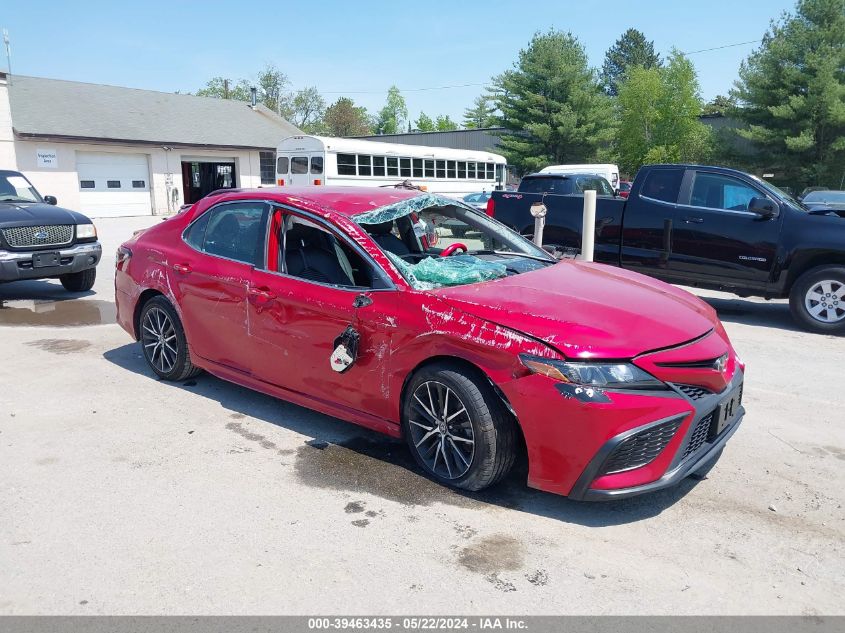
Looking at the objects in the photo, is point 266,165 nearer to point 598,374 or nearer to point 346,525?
point 346,525

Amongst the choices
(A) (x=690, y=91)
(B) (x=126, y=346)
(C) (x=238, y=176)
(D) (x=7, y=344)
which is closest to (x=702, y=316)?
(B) (x=126, y=346)

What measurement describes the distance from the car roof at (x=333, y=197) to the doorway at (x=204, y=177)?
98.6 ft

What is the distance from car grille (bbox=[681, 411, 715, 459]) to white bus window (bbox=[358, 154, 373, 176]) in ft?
72.6

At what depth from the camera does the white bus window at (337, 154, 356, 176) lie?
931 inches

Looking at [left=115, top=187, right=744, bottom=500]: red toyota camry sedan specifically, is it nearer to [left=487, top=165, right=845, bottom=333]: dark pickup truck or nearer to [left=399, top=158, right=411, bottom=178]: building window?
[left=487, top=165, right=845, bottom=333]: dark pickup truck

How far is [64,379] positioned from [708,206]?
7.66 metres

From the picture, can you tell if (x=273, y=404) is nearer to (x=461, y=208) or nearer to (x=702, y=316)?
(x=461, y=208)

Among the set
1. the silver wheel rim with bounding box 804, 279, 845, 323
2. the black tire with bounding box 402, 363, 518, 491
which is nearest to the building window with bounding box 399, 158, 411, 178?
the silver wheel rim with bounding box 804, 279, 845, 323

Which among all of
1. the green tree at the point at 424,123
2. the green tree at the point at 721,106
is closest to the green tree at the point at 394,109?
the green tree at the point at 424,123

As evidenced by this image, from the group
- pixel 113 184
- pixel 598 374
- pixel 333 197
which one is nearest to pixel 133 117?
pixel 113 184

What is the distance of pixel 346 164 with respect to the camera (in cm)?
2394

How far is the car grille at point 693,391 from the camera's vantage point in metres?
3.42

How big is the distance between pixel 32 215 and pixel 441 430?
807 centimetres

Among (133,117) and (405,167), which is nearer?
(405,167)
